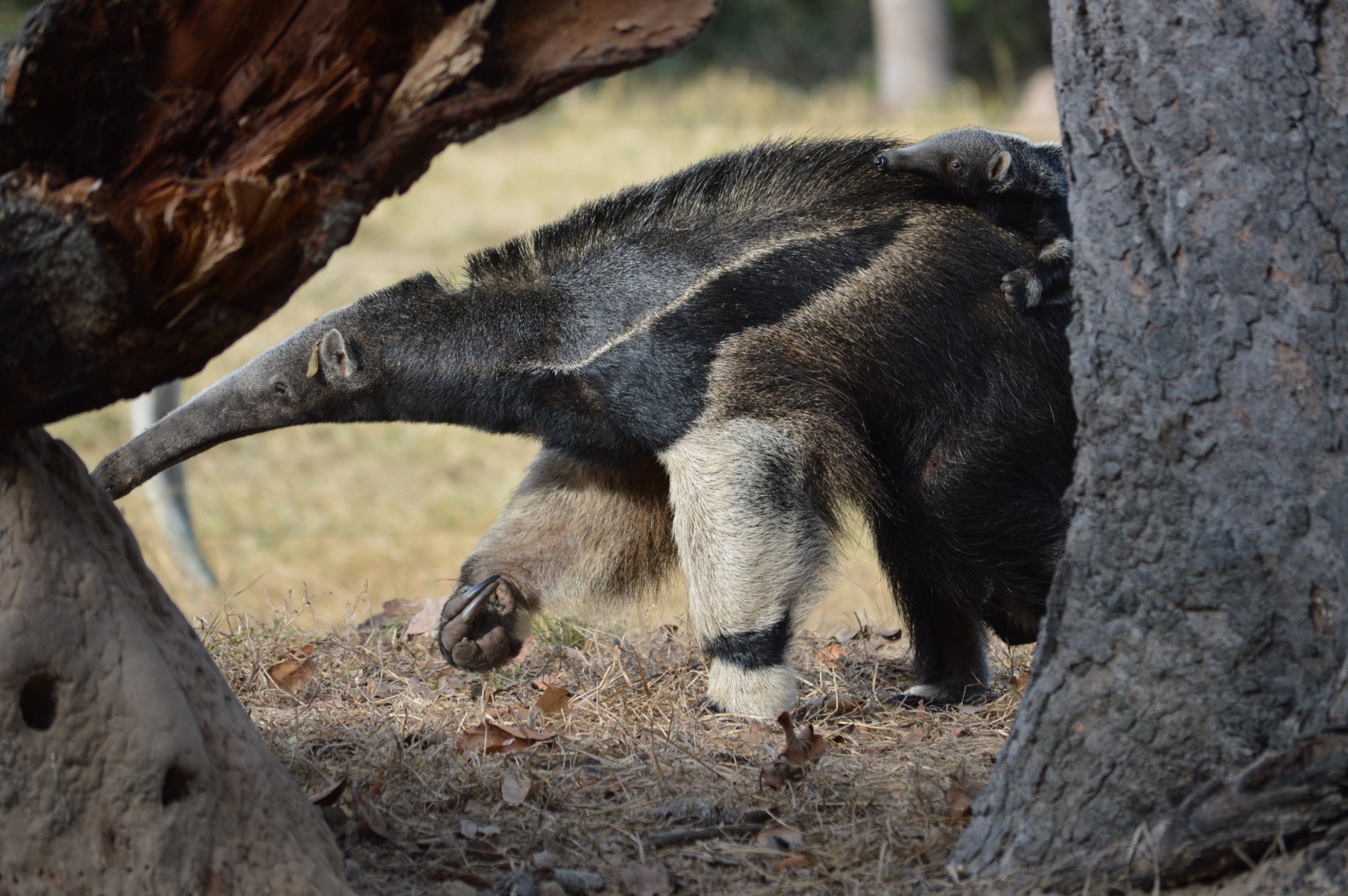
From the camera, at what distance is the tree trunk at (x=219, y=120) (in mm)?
2213

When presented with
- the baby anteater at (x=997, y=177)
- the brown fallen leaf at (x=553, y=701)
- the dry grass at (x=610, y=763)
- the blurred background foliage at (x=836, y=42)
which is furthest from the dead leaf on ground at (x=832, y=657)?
the blurred background foliage at (x=836, y=42)

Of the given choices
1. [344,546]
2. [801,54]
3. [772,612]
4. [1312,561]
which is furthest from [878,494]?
[801,54]

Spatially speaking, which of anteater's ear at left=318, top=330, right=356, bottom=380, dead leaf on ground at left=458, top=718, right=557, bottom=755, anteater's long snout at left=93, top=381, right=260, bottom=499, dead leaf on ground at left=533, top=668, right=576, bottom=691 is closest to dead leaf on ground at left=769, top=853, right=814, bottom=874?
dead leaf on ground at left=458, top=718, right=557, bottom=755

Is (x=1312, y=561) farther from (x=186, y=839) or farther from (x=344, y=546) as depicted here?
(x=344, y=546)

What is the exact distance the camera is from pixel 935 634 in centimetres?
473

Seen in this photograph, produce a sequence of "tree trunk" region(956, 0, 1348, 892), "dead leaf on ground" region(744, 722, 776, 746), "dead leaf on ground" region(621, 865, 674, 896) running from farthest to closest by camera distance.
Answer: "dead leaf on ground" region(744, 722, 776, 746)
"dead leaf on ground" region(621, 865, 674, 896)
"tree trunk" region(956, 0, 1348, 892)

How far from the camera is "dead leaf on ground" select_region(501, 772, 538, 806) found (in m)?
3.32

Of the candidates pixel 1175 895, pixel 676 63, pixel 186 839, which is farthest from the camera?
pixel 676 63

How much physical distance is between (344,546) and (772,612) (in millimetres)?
6507

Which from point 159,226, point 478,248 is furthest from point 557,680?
point 478,248

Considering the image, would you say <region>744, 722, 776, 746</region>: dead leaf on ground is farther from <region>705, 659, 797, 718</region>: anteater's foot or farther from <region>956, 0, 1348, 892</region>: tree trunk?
<region>956, 0, 1348, 892</region>: tree trunk

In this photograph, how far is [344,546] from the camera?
10039mm

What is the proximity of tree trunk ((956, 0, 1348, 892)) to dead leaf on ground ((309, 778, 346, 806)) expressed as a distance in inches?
62.6

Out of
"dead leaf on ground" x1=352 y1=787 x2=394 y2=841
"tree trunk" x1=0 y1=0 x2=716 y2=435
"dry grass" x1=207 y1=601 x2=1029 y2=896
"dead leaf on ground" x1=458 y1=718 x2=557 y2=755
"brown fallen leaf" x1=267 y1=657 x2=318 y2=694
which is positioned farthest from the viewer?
"brown fallen leaf" x1=267 y1=657 x2=318 y2=694
